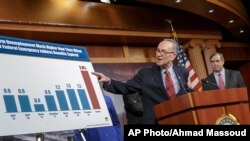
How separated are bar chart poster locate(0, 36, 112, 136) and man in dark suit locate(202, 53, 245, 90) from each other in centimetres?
187

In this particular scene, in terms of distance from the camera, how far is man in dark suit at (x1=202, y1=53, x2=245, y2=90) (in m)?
4.04

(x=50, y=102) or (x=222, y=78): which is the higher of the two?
(x=222, y=78)

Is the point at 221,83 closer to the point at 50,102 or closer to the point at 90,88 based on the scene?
the point at 90,88

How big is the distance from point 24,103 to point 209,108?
3.95 ft

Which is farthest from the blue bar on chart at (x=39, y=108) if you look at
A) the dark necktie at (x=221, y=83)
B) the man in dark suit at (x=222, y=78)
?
the dark necktie at (x=221, y=83)

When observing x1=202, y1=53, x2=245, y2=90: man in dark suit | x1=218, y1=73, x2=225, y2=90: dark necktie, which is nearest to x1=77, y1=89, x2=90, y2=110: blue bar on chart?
x1=202, y1=53, x2=245, y2=90: man in dark suit

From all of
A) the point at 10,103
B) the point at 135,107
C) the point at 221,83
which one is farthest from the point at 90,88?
the point at 135,107

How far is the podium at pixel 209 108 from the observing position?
236 cm

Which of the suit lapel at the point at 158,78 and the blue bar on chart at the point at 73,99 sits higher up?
the suit lapel at the point at 158,78

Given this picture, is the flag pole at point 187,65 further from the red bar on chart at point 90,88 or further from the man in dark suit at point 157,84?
the red bar on chart at point 90,88

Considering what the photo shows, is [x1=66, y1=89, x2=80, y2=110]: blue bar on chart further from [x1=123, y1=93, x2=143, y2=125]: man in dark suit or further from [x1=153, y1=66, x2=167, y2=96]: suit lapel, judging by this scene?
[x1=123, y1=93, x2=143, y2=125]: man in dark suit

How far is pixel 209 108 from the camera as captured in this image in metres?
2.41

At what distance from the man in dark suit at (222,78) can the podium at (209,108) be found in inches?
50.6

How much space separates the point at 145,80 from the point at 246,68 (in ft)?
22.7
